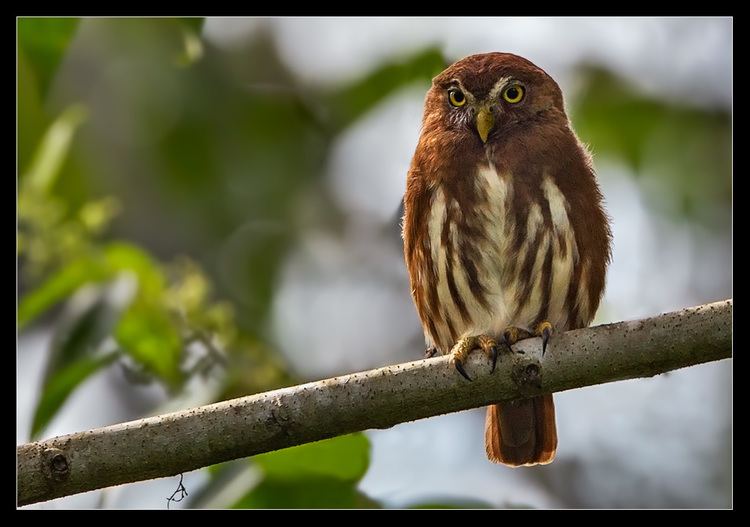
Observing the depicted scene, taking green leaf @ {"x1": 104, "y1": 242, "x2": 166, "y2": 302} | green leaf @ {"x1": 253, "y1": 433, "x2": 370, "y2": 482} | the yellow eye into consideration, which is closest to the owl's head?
the yellow eye

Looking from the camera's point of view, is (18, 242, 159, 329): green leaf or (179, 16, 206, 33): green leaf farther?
(179, 16, 206, 33): green leaf

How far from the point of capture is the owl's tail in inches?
180

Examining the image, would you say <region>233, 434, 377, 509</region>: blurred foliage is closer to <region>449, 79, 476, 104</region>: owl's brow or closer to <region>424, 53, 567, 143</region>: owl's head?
<region>424, 53, 567, 143</region>: owl's head

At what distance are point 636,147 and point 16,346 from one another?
3.97 m

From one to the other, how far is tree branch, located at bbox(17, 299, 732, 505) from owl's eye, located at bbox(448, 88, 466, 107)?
146 centimetres

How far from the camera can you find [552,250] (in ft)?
14.0

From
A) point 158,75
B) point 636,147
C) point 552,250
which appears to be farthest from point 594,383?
point 158,75

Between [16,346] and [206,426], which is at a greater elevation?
[16,346]

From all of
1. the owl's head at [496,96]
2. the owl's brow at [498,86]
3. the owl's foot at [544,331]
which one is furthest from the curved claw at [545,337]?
the owl's brow at [498,86]

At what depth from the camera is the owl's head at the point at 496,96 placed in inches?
176

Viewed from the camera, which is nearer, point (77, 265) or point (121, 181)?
point (77, 265)

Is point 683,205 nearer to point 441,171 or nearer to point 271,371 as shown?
point 441,171

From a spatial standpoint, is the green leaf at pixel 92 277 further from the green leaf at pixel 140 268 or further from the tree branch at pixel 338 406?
the tree branch at pixel 338 406

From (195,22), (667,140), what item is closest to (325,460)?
(195,22)
